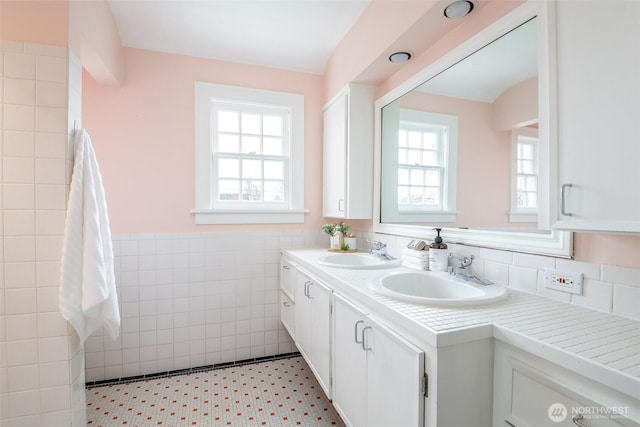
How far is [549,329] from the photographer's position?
0.93 metres

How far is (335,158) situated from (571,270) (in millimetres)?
1833

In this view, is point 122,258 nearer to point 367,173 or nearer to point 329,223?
point 329,223

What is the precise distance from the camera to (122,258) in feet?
7.99

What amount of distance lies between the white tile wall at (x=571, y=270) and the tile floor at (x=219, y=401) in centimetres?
135

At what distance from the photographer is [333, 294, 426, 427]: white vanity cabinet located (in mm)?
1010

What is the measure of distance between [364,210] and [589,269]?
1520 mm

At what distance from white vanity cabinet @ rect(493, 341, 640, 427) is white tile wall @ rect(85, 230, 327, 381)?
2.09 metres

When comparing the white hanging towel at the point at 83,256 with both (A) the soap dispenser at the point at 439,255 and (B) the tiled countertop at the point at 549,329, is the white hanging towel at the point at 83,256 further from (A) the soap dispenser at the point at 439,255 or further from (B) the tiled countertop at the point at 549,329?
(A) the soap dispenser at the point at 439,255

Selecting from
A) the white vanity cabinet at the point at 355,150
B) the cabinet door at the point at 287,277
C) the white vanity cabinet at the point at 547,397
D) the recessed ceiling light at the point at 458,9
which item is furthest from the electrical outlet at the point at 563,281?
the cabinet door at the point at 287,277

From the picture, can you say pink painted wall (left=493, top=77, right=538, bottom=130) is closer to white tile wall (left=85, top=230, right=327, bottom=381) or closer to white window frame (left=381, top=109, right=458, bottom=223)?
white window frame (left=381, top=109, right=458, bottom=223)

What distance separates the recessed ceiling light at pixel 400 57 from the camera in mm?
1925

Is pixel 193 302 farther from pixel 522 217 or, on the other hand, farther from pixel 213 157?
pixel 522 217

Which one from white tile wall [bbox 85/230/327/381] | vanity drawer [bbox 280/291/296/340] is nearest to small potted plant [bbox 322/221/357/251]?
white tile wall [bbox 85/230/327/381]

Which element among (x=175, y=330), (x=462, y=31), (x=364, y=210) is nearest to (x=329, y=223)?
(x=364, y=210)
